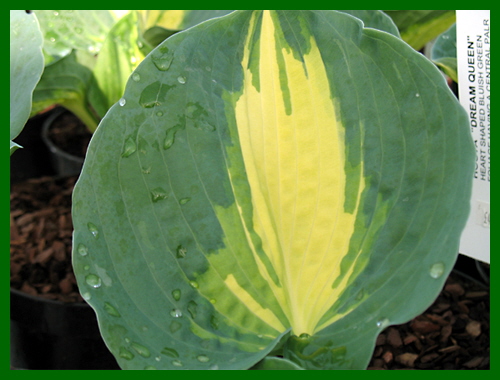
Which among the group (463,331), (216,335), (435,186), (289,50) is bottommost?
(463,331)

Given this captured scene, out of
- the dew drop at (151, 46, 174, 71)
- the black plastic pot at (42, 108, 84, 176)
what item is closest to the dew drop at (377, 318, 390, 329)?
the dew drop at (151, 46, 174, 71)

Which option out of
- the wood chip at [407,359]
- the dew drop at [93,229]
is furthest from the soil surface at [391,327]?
the dew drop at [93,229]

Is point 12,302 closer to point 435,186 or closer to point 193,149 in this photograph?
point 193,149

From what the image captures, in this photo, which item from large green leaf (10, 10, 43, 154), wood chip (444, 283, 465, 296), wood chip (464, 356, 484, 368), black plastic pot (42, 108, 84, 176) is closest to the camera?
large green leaf (10, 10, 43, 154)

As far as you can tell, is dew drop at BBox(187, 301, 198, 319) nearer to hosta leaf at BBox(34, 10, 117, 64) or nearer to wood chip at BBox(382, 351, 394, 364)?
wood chip at BBox(382, 351, 394, 364)

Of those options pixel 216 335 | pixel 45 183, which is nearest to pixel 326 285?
pixel 216 335

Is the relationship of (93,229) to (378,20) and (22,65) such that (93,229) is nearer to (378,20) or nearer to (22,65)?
(22,65)

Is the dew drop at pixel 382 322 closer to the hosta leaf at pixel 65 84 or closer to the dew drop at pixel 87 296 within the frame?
the dew drop at pixel 87 296
